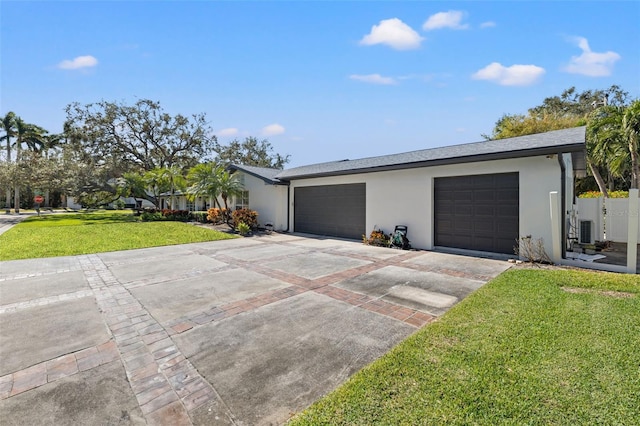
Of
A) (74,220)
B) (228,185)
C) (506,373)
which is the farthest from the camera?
(74,220)

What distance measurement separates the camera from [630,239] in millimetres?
6773

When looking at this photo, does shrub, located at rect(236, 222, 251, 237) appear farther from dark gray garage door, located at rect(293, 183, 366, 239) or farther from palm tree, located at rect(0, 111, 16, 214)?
palm tree, located at rect(0, 111, 16, 214)

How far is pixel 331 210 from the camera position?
14.4 meters

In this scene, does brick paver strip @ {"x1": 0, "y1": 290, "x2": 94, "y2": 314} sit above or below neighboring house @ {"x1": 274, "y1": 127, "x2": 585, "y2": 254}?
below

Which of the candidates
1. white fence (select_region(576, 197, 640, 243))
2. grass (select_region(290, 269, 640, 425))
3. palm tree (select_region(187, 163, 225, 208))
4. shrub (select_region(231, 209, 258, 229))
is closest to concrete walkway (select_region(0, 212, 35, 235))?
palm tree (select_region(187, 163, 225, 208))

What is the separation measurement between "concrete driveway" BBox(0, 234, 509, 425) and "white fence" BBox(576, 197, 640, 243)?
16.6 ft

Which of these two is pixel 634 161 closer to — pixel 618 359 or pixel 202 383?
pixel 618 359

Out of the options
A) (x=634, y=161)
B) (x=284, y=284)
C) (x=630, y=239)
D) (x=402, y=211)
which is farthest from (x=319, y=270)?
(x=634, y=161)

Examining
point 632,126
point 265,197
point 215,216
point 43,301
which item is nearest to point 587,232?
point 632,126

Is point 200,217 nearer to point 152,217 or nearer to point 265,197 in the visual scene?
point 152,217

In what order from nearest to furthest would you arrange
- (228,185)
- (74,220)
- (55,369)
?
(55,369), (228,185), (74,220)

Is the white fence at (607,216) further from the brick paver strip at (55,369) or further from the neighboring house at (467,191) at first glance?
the brick paver strip at (55,369)

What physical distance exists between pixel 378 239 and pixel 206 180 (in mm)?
10366

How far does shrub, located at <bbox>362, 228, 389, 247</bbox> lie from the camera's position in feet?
37.4
